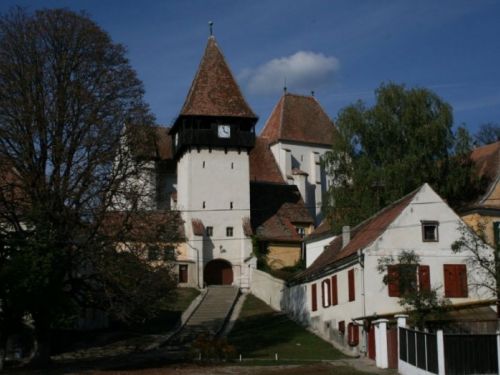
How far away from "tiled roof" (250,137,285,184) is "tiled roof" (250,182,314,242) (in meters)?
1.63

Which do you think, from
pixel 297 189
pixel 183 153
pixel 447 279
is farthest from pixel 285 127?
pixel 447 279

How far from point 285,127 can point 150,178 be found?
43556 mm

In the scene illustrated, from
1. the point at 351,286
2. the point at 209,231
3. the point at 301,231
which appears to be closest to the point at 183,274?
the point at 209,231

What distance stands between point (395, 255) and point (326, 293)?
5.88m

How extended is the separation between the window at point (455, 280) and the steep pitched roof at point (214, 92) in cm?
3032

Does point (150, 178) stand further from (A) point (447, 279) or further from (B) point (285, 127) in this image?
(B) point (285, 127)

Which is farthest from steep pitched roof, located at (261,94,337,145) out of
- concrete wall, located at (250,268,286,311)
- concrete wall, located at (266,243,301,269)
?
concrete wall, located at (250,268,286,311)

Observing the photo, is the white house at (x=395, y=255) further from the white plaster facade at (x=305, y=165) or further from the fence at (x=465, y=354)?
the white plaster facade at (x=305, y=165)

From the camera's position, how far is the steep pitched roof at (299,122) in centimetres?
7850

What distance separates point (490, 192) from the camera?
51344mm

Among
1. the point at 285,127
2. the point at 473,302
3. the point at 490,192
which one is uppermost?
the point at 285,127

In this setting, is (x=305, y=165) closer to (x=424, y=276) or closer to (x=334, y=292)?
(x=334, y=292)

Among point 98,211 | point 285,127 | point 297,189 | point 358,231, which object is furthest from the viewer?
point 285,127

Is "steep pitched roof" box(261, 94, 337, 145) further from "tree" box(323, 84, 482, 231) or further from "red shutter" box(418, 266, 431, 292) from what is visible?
"red shutter" box(418, 266, 431, 292)
